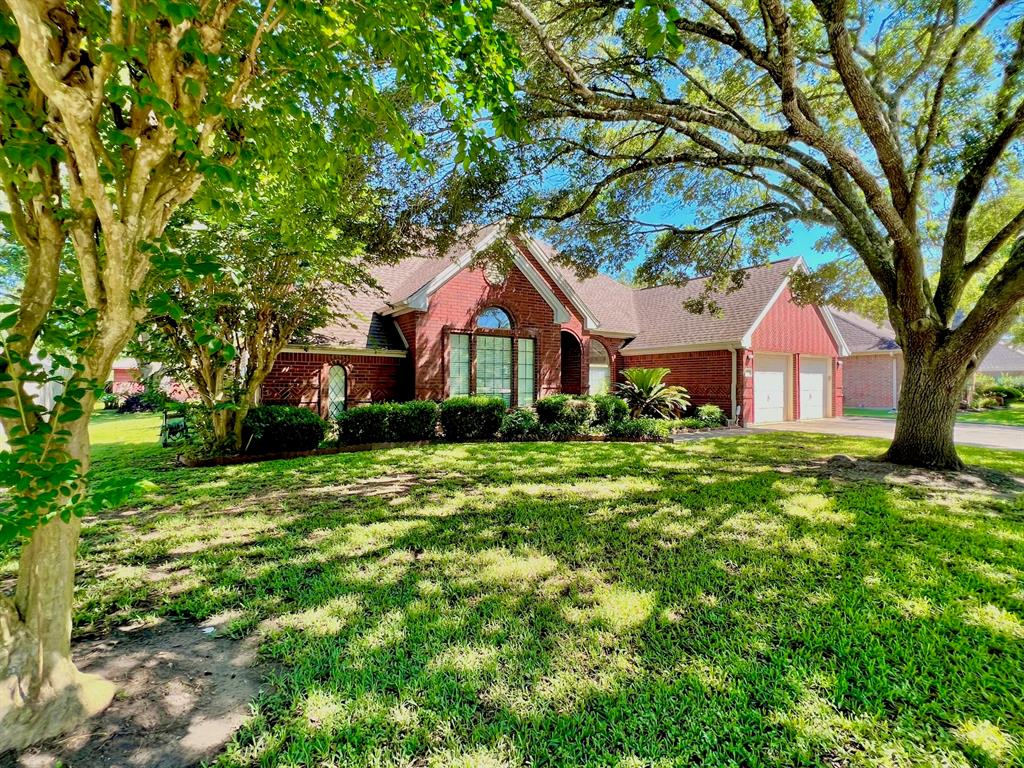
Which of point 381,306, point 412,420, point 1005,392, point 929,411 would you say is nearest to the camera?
point 929,411

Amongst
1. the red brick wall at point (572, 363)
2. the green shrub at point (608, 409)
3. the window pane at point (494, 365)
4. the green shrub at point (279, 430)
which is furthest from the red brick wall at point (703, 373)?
the green shrub at point (279, 430)

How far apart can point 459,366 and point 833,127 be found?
10577 millimetres

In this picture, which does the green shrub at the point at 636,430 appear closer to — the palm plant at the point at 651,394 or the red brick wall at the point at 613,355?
the palm plant at the point at 651,394

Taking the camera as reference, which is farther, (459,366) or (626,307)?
(626,307)

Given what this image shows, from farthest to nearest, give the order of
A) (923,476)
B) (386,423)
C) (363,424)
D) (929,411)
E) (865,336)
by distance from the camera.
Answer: (865,336) < (386,423) < (363,424) < (929,411) < (923,476)

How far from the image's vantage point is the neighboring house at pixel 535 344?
1280cm

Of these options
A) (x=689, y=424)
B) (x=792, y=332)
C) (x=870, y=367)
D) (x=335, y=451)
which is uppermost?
(x=792, y=332)

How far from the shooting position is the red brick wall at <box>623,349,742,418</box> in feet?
53.6

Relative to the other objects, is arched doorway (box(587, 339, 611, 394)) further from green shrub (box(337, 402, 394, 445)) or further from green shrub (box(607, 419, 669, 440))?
green shrub (box(337, 402, 394, 445))

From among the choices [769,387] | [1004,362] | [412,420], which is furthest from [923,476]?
[1004,362]

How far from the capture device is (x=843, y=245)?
10336mm

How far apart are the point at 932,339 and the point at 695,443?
4.93m

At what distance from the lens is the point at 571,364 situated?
17.5 metres

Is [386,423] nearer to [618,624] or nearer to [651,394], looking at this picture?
[618,624]
